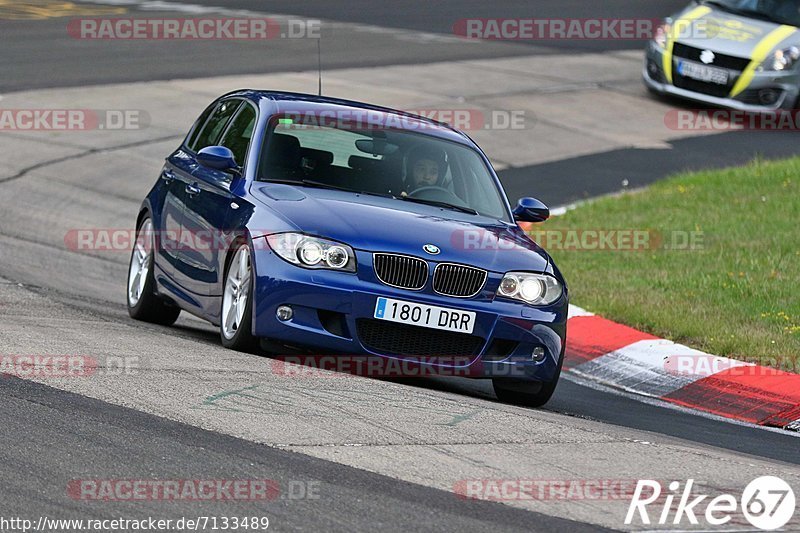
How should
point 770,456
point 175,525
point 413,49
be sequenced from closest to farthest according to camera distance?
point 175,525, point 770,456, point 413,49

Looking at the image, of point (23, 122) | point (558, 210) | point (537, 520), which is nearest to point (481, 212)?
point (537, 520)

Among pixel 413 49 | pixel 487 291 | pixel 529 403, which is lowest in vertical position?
pixel 413 49

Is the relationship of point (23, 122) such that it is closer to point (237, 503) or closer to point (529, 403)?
point (529, 403)

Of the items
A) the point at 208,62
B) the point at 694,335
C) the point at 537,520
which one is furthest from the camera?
the point at 208,62

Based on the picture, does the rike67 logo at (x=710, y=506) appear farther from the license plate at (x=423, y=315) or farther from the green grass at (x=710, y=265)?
the green grass at (x=710, y=265)

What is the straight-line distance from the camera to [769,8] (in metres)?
21.7

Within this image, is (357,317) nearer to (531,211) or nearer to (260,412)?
(260,412)

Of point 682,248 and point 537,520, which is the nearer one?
point 537,520

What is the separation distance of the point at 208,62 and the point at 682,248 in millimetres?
10900

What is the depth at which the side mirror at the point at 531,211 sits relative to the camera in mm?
9672

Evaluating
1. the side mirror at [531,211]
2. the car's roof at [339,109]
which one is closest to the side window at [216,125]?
the car's roof at [339,109]

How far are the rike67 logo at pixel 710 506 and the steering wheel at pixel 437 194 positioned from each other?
335 centimetres

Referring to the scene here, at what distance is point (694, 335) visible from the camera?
35.8ft

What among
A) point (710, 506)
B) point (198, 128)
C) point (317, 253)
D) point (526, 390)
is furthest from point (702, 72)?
point (710, 506)
